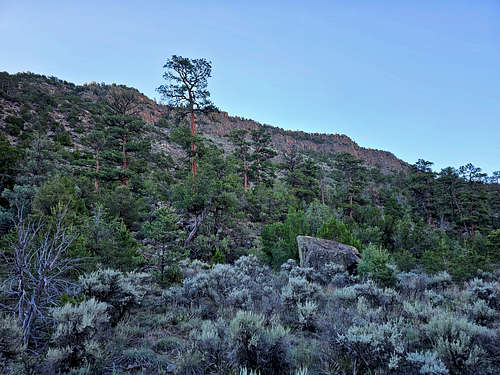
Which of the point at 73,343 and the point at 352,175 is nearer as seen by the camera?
the point at 73,343

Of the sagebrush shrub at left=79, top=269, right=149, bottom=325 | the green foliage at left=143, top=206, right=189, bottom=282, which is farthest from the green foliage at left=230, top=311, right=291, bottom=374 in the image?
the green foliage at left=143, top=206, right=189, bottom=282

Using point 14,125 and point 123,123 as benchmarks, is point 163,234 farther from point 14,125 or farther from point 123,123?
point 14,125

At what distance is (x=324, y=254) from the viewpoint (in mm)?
11492

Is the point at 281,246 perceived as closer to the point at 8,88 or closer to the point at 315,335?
the point at 315,335

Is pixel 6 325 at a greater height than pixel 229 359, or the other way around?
pixel 6 325

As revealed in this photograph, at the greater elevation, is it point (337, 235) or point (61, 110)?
point (61, 110)

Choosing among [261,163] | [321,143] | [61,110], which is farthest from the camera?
[321,143]

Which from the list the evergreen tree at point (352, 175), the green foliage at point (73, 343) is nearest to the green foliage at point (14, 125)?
the green foliage at point (73, 343)

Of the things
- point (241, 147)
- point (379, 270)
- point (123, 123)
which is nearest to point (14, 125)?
point (123, 123)

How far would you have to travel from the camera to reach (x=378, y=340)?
11.0 feet

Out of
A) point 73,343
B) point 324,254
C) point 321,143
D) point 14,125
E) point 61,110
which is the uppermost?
point 321,143

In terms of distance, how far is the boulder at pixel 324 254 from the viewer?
11.4m

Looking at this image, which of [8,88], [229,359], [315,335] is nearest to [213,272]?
[315,335]

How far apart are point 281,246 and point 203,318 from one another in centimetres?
791
